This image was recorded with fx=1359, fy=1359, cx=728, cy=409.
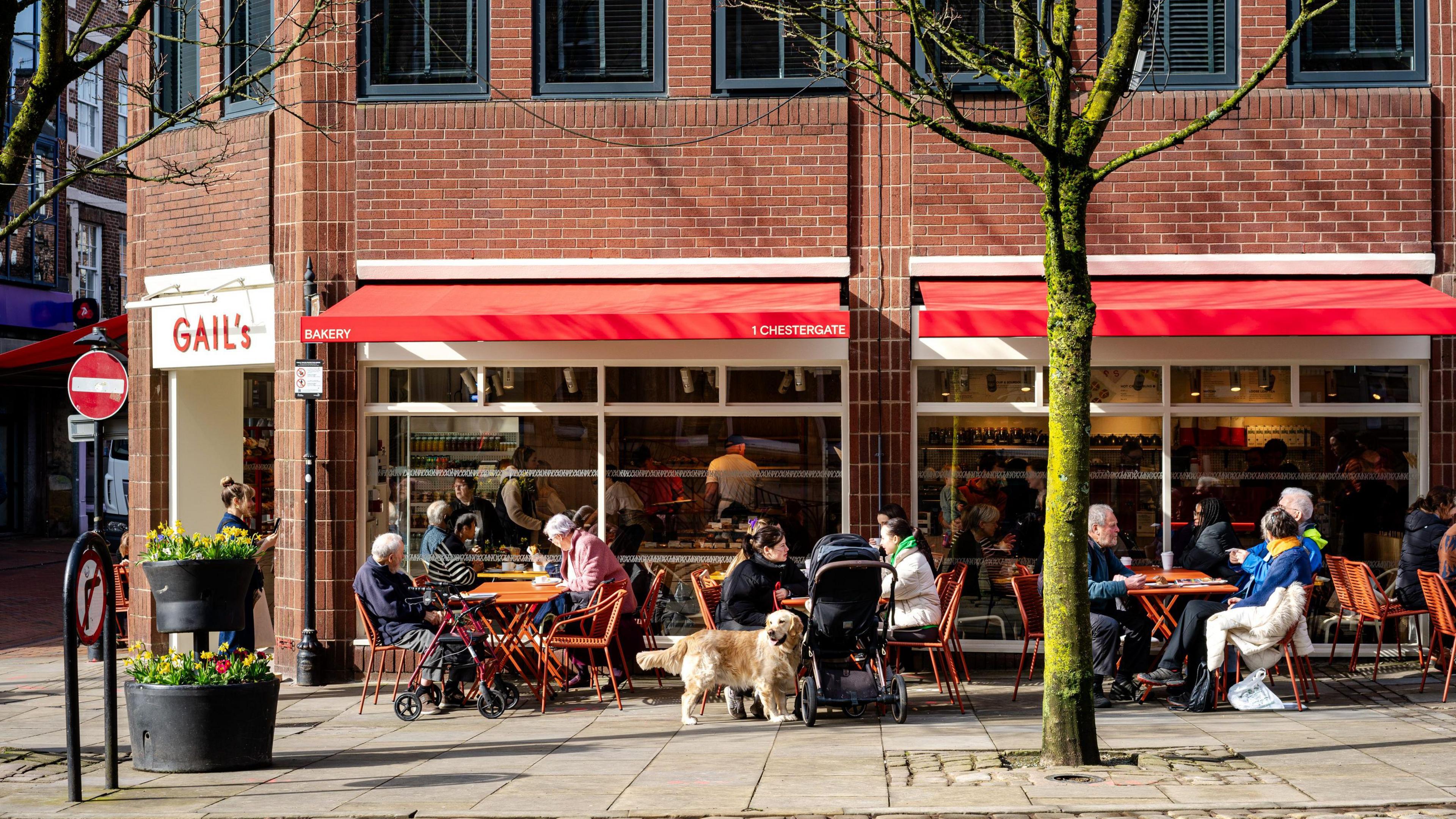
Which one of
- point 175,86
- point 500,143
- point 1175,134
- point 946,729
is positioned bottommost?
point 946,729

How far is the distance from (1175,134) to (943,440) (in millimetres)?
4277

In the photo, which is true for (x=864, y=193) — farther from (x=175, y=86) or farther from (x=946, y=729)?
(x=175, y=86)

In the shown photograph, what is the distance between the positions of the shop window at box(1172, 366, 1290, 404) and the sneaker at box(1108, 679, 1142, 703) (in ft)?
8.77

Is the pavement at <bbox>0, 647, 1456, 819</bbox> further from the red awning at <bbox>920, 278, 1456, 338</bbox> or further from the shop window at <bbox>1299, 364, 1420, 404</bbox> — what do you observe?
the red awning at <bbox>920, 278, 1456, 338</bbox>

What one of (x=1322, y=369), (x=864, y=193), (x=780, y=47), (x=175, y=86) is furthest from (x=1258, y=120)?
(x=175, y=86)

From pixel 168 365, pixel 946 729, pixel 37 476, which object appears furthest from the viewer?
pixel 37 476

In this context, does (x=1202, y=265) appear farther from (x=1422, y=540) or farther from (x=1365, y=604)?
(x=1365, y=604)

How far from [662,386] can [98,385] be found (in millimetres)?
4274

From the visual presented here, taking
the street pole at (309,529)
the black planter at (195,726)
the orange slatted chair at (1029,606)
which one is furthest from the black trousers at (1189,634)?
the street pole at (309,529)

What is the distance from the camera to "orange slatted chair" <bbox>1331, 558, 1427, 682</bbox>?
1017cm

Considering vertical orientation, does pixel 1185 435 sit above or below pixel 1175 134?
below

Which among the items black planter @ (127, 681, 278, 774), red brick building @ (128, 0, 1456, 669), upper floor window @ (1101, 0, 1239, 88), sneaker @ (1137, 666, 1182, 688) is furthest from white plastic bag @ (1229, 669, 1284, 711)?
black planter @ (127, 681, 278, 774)

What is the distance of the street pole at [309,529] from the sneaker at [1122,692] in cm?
623

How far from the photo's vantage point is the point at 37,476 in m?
27.3
